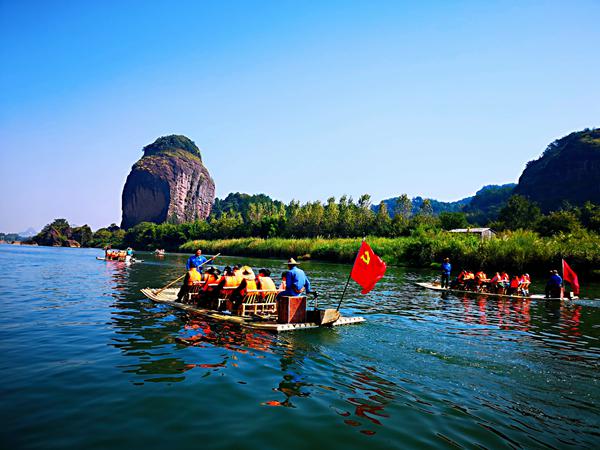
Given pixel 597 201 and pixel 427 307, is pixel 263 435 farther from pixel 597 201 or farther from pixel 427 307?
pixel 597 201

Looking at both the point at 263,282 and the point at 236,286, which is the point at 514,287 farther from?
the point at 236,286

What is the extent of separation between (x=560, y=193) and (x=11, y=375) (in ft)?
560

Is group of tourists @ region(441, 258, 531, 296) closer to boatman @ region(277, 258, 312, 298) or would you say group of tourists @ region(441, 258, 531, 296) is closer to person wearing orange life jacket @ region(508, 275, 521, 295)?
person wearing orange life jacket @ region(508, 275, 521, 295)

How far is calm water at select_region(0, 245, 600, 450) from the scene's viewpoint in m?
5.82

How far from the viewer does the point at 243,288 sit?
47.3 ft

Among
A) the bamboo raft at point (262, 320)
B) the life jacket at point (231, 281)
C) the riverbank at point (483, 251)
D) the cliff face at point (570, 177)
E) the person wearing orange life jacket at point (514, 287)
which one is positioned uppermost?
the cliff face at point (570, 177)

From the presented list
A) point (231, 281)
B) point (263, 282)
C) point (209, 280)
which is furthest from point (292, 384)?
point (209, 280)

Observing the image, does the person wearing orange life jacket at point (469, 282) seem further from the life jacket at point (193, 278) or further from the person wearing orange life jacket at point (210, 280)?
the life jacket at point (193, 278)

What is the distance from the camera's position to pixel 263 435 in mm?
5750

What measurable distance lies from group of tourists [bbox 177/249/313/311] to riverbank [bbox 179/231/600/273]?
98.4 feet

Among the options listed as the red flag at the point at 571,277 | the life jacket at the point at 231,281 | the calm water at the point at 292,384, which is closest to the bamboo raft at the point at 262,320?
the calm water at the point at 292,384

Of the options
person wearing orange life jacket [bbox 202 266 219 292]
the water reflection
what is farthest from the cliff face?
person wearing orange life jacket [bbox 202 266 219 292]

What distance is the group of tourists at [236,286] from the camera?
13.1m

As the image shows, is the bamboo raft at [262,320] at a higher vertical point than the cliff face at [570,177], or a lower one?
lower
